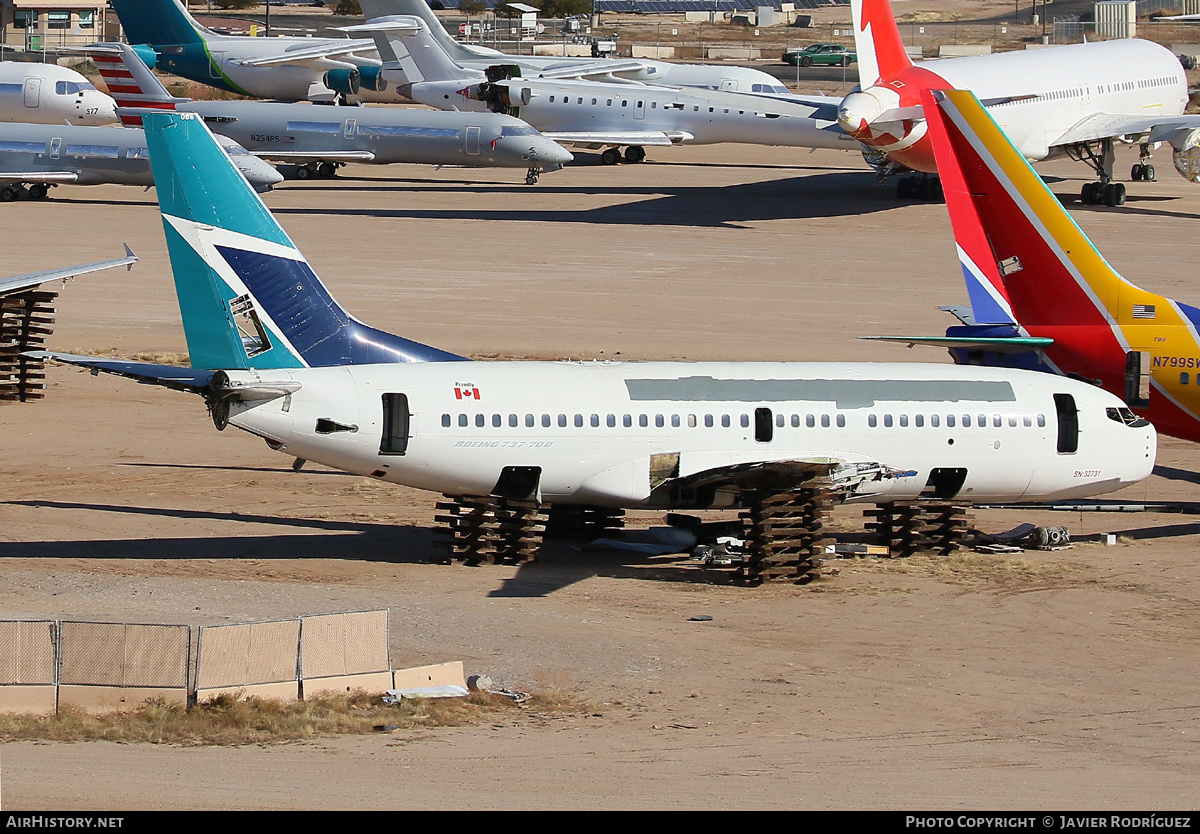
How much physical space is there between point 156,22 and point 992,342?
82969mm

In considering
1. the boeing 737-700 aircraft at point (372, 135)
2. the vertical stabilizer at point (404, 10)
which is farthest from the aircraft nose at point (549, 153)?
the vertical stabilizer at point (404, 10)

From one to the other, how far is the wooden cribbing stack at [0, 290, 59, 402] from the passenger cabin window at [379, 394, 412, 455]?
1660 centimetres

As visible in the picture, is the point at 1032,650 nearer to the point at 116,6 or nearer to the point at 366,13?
the point at 366,13

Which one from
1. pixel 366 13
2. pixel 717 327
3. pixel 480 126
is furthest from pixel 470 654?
pixel 366 13

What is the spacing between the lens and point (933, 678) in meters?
21.3

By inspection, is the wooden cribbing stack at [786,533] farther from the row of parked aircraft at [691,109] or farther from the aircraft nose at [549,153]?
the aircraft nose at [549,153]

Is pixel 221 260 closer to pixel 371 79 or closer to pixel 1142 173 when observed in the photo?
pixel 1142 173

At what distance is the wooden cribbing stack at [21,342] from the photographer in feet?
126

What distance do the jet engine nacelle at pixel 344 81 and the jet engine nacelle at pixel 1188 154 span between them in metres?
55.9

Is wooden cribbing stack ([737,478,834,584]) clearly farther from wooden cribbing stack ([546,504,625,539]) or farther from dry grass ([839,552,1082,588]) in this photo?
wooden cribbing stack ([546,504,625,539])

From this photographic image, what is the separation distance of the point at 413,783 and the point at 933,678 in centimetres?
794

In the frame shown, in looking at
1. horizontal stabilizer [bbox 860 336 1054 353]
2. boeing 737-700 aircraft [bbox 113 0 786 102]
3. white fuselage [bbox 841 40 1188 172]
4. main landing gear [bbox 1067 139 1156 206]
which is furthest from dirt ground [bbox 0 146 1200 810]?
boeing 737-700 aircraft [bbox 113 0 786 102]

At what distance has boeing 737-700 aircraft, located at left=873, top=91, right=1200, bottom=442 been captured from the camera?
99.5ft

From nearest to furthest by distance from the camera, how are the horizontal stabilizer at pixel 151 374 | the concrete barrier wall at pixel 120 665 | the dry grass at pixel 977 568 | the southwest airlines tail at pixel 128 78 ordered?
the concrete barrier wall at pixel 120 665 → the horizontal stabilizer at pixel 151 374 → the dry grass at pixel 977 568 → the southwest airlines tail at pixel 128 78
